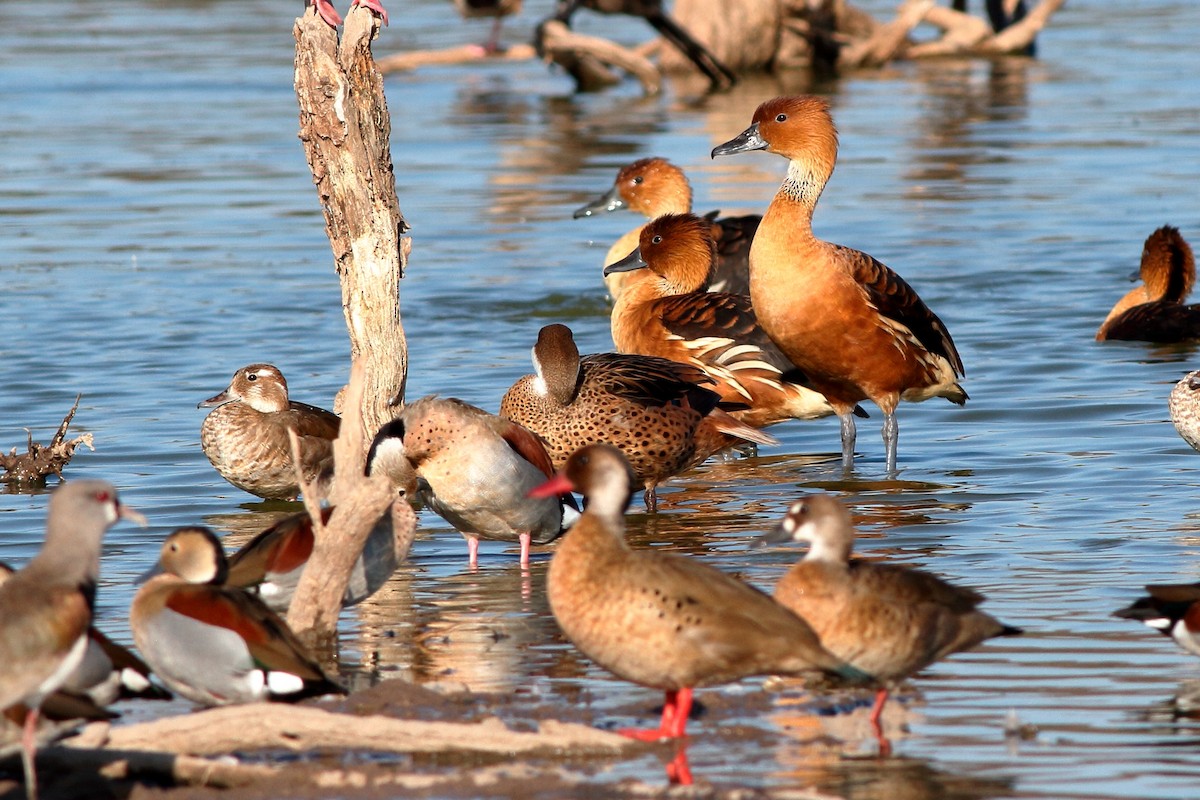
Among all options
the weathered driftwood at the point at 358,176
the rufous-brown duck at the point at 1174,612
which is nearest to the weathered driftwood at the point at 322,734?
the rufous-brown duck at the point at 1174,612

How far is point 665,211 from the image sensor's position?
14.3 m

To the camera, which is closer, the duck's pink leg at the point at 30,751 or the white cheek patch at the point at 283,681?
the duck's pink leg at the point at 30,751

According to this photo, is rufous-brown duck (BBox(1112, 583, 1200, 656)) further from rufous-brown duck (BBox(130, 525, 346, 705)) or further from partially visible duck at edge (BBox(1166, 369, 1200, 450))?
partially visible duck at edge (BBox(1166, 369, 1200, 450))

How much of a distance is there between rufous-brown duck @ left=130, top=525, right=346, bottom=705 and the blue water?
594 mm

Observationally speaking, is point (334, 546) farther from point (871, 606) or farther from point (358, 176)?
point (358, 176)

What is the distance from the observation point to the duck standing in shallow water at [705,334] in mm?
11289

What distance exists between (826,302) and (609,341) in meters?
4.18

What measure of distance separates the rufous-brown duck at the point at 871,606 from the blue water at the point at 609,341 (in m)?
0.24

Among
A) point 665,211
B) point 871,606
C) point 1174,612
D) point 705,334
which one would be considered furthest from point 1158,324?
point 871,606

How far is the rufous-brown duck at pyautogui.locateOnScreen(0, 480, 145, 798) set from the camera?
16.7 ft

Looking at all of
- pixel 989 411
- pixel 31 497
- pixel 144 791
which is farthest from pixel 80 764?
pixel 989 411

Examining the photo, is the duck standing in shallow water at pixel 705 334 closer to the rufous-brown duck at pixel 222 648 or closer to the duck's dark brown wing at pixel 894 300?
Result: the duck's dark brown wing at pixel 894 300

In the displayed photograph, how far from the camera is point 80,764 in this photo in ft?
18.2

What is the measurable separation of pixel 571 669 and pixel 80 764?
1978 millimetres
